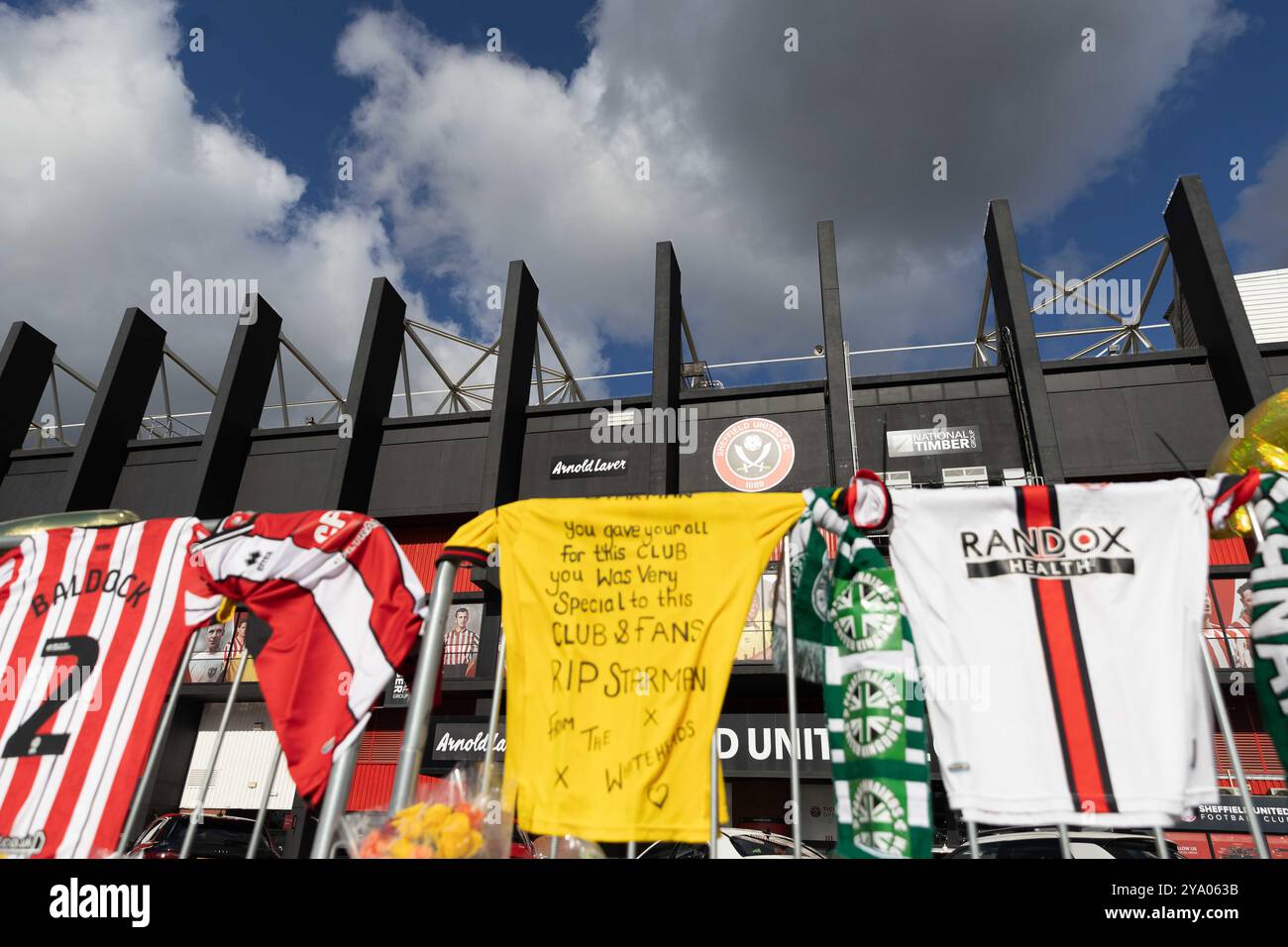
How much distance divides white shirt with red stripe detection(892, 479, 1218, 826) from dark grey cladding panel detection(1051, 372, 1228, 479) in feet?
44.7

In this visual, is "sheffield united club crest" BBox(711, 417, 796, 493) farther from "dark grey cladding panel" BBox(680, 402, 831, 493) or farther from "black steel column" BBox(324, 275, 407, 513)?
"black steel column" BBox(324, 275, 407, 513)

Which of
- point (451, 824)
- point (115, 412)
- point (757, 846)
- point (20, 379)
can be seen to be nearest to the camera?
point (451, 824)

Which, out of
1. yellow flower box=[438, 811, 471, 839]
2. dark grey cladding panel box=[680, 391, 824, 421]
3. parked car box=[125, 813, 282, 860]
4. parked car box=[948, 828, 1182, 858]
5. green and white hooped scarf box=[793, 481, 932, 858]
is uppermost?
dark grey cladding panel box=[680, 391, 824, 421]

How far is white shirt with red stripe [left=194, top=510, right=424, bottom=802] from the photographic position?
3299 mm

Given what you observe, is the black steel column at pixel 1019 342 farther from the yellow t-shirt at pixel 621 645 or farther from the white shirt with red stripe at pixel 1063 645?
the yellow t-shirt at pixel 621 645

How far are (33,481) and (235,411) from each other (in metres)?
7.30

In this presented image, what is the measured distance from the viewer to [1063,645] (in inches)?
113

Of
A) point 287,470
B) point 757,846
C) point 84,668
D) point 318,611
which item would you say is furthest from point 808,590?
point 287,470

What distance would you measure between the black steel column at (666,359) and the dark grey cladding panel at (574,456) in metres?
0.47

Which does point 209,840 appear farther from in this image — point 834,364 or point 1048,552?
point 834,364

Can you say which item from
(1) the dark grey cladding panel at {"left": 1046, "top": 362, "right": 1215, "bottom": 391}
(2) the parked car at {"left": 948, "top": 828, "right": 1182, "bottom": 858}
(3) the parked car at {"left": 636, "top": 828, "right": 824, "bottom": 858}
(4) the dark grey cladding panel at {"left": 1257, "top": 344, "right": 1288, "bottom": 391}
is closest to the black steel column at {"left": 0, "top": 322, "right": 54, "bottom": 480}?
(3) the parked car at {"left": 636, "top": 828, "right": 824, "bottom": 858}
